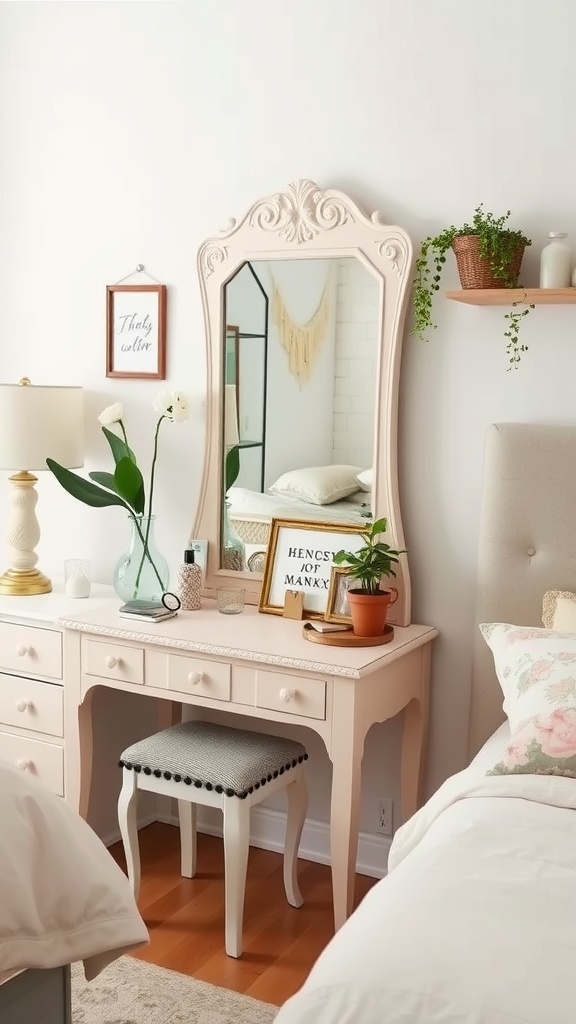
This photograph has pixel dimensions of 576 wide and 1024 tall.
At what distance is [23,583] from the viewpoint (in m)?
3.21

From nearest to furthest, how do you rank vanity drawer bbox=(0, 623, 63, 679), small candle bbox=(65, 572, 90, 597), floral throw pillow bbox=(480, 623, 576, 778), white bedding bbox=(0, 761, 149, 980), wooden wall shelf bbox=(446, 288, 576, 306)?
white bedding bbox=(0, 761, 149, 980) < floral throw pillow bbox=(480, 623, 576, 778) < wooden wall shelf bbox=(446, 288, 576, 306) < vanity drawer bbox=(0, 623, 63, 679) < small candle bbox=(65, 572, 90, 597)

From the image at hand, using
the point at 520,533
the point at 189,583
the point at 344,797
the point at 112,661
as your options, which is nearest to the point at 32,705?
the point at 112,661

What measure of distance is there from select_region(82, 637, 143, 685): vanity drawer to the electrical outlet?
0.79 metres

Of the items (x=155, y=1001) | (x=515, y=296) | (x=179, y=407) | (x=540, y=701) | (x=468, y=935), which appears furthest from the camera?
(x=179, y=407)

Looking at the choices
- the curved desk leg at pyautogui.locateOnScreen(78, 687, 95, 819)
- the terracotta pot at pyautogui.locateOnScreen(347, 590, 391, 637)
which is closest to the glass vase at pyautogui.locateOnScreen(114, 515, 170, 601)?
the curved desk leg at pyautogui.locateOnScreen(78, 687, 95, 819)

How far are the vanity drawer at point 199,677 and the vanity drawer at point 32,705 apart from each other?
414 millimetres

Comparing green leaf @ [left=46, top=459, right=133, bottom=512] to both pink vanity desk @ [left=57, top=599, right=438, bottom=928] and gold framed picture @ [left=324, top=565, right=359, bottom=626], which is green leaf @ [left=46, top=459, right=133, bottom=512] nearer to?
pink vanity desk @ [left=57, top=599, right=438, bottom=928]

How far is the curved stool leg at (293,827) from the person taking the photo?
9.00 feet

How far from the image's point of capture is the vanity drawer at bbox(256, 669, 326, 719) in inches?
97.4

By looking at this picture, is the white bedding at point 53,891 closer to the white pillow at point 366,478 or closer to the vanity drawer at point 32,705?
the vanity drawer at point 32,705

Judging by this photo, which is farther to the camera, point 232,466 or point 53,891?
point 232,466

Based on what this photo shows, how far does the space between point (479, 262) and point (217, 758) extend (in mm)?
1368

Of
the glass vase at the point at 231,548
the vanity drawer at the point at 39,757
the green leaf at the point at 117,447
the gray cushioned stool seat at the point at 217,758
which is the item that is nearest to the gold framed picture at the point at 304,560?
the glass vase at the point at 231,548

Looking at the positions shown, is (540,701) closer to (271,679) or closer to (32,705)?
(271,679)
